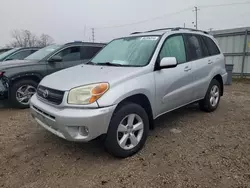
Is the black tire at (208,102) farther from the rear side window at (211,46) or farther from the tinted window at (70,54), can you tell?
the tinted window at (70,54)

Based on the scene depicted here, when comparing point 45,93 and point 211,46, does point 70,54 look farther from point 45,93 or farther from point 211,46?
point 211,46

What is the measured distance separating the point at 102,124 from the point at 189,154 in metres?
1.33

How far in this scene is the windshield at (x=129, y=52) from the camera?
10.8ft

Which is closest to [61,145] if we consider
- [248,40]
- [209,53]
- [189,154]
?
[189,154]

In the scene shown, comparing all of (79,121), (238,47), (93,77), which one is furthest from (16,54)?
(238,47)

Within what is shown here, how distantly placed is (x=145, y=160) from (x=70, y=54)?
4.29 m

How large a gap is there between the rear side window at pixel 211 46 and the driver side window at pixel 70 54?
3537 mm

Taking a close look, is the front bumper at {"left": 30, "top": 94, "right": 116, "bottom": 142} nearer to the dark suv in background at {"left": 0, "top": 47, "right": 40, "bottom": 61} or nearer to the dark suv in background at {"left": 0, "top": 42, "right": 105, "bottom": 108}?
the dark suv in background at {"left": 0, "top": 42, "right": 105, "bottom": 108}

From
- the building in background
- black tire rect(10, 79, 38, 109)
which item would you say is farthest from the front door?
the building in background

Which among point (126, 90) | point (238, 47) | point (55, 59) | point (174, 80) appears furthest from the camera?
point (238, 47)

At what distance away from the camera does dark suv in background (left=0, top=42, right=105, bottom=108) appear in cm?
512

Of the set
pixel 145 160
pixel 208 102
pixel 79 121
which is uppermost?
pixel 79 121

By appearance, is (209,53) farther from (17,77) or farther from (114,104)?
(17,77)

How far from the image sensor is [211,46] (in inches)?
182
